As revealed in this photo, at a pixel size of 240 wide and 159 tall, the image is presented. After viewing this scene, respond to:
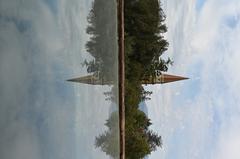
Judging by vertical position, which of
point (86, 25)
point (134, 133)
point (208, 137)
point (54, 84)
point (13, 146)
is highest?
point (86, 25)

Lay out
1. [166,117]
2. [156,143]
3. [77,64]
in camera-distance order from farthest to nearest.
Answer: [166,117], [156,143], [77,64]

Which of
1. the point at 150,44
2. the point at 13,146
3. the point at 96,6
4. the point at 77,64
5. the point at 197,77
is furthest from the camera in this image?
the point at 197,77

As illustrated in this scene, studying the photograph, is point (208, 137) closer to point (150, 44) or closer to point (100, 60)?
point (150, 44)

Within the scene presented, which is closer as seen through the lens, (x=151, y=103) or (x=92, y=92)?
(x=92, y=92)

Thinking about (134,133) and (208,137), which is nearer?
(134,133)

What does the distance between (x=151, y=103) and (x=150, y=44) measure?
17.9ft

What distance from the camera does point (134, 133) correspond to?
8844 mm

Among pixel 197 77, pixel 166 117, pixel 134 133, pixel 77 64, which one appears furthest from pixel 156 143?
pixel 77 64

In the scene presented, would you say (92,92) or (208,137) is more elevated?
(92,92)

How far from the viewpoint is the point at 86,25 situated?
433cm

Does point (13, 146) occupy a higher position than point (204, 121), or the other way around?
point (13, 146)

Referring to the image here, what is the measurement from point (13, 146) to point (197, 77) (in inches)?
645

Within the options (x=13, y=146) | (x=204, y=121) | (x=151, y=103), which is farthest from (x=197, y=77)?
(x=13, y=146)

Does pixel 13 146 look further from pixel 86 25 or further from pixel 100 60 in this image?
pixel 100 60
